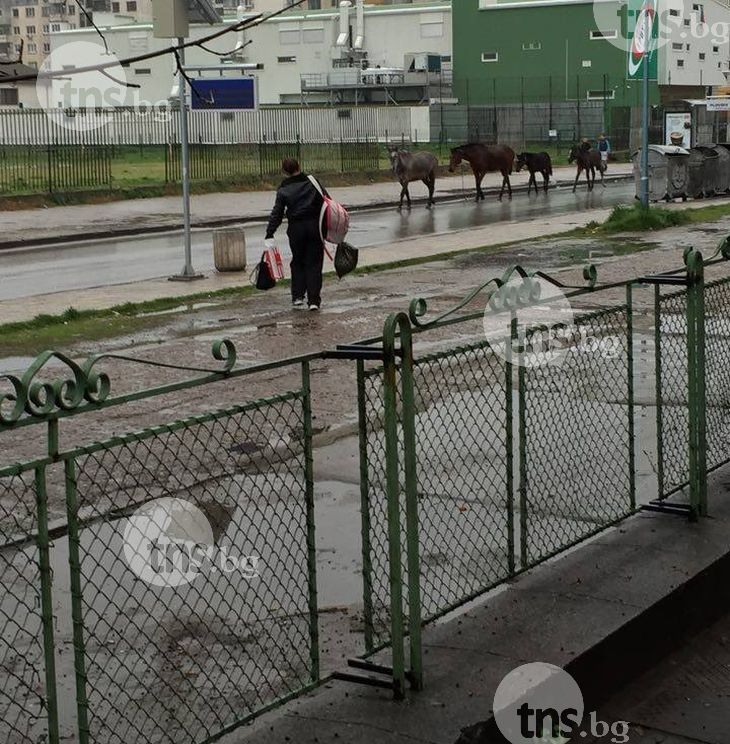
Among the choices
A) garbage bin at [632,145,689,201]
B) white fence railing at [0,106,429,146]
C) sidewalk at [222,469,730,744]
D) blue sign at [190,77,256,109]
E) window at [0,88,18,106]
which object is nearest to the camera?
sidewalk at [222,469,730,744]

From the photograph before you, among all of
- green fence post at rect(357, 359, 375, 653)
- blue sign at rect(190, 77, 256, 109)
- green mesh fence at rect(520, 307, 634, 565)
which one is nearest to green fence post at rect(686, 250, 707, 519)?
green mesh fence at rect(520, 307, 634, 565)

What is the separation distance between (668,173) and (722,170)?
288 cm

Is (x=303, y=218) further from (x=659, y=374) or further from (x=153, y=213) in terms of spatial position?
(x=153, y=213)

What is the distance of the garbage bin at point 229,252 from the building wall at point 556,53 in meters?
54.6

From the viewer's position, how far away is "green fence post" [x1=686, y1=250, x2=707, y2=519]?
23.6ft

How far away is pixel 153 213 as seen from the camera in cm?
3581

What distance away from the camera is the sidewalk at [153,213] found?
3094 centimetres

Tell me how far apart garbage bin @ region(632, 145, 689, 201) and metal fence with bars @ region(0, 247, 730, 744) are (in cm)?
2526

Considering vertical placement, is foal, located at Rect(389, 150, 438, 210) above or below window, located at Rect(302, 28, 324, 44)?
below

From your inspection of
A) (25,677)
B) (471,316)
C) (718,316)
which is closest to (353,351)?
(471,316)

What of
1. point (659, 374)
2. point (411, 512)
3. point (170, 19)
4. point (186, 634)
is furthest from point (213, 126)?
point (411, 512)

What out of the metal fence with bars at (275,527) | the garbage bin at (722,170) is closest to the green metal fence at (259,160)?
the garbage bin at (722,170)

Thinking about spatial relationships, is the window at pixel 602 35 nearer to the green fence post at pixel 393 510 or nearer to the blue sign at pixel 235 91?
the blue sign at pixel 235 91

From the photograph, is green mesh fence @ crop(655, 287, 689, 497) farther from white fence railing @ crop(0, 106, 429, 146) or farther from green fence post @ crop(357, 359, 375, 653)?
white fence railing @ crop(0, 106, 429, 146)
